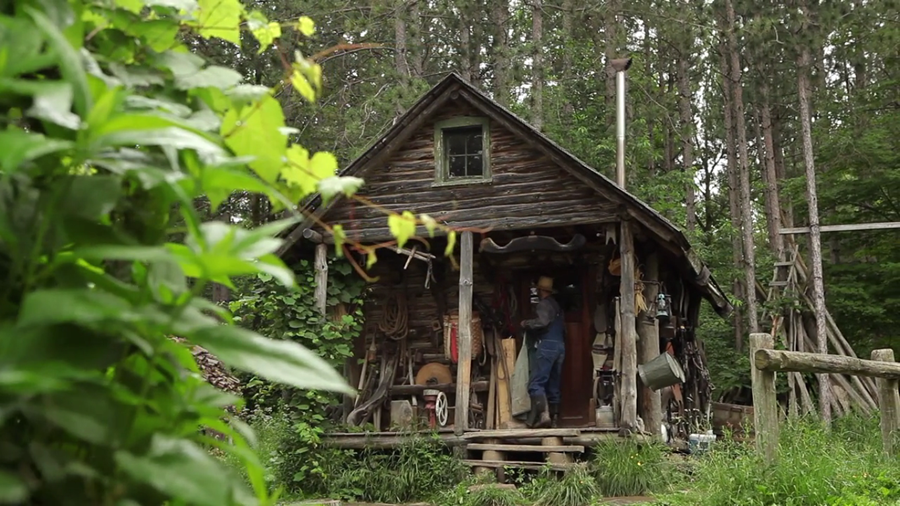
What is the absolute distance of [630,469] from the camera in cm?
1020

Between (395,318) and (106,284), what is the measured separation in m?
12.6

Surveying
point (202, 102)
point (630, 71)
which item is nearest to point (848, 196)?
point (630, 71)

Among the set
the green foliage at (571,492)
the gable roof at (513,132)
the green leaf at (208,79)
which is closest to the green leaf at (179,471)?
the green leaf at (208,79)

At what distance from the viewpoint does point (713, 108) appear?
3391cm

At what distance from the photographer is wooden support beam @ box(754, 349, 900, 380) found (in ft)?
24.1

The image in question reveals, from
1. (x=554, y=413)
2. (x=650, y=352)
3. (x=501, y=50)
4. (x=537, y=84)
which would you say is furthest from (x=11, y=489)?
(x=537, y=84)

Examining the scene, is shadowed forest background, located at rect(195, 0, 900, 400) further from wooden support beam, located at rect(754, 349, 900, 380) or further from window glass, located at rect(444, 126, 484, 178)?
wooden support beam, located at rect(754, 349, 900, 380)

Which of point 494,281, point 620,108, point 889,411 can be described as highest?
point 620,108

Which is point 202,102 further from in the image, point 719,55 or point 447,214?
point 719,55

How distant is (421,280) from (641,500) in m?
5.43

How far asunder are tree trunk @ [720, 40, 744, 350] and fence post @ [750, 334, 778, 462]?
63.9 feet

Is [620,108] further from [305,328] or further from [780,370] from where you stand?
[780,370]

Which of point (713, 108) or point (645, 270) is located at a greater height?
point (713, 108)

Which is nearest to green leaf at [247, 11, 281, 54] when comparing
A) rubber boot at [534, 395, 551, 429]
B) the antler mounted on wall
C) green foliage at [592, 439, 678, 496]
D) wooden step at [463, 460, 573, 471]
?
green foliage at [592, 439, 678, 496]
